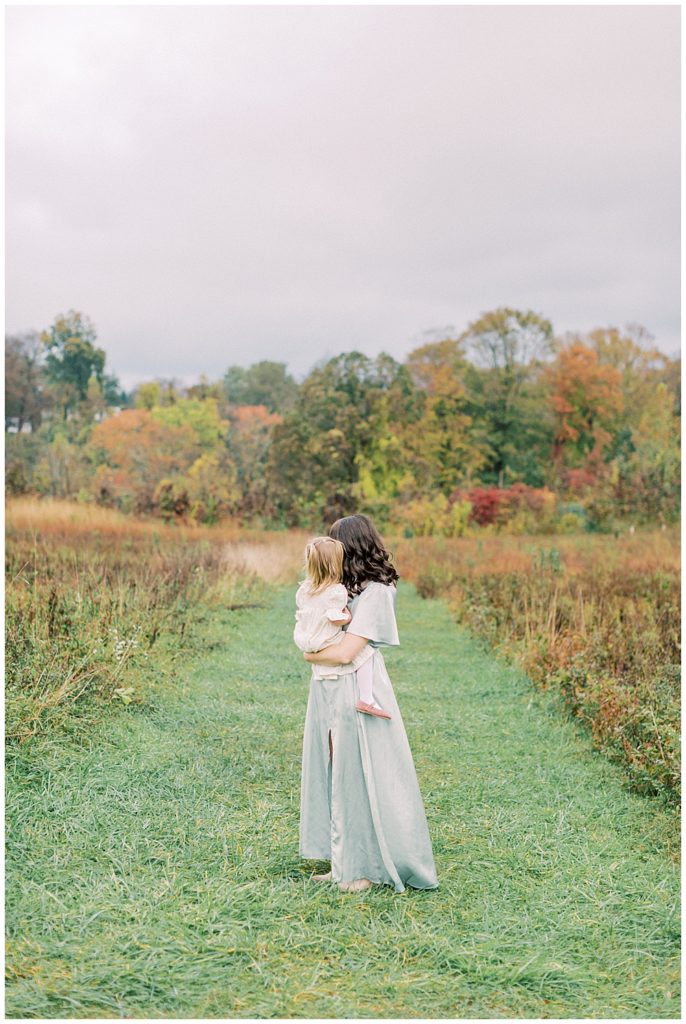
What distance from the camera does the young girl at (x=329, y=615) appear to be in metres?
3.62

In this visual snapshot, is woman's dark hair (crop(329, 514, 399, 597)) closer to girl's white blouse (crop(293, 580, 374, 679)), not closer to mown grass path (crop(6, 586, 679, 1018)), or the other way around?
girl's white blouse (crop(293, 580, 374, 679))

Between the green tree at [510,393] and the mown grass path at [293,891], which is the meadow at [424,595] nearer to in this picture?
the mown grass path at [293,891]

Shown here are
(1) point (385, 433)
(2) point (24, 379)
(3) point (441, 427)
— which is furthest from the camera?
(3) point (441, 427)

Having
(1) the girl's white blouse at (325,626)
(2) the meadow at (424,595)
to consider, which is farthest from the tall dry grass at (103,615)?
(1) the girl's white blouse at (325,626)

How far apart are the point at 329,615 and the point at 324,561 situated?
0.67ft

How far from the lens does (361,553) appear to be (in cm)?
364

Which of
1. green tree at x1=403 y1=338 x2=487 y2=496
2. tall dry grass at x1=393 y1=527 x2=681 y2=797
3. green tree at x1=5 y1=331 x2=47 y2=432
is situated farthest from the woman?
green tree at x1=5 y1=331 x2=47 y2=432

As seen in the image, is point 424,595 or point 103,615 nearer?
point 103,615

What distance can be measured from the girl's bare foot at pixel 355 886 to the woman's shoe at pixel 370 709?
25.9 inches

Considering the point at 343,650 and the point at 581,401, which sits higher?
the point at 581,401

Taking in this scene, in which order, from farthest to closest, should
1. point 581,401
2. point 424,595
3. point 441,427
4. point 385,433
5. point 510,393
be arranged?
1. point 581,401
2. point 510,393
3. point 441,427
4. point 385,433
5. point 424,595

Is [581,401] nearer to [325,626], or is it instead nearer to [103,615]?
[103,615]

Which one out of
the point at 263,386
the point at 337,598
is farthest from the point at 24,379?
the point at 337,598

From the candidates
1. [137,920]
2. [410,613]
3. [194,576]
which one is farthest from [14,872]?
[410,613]
